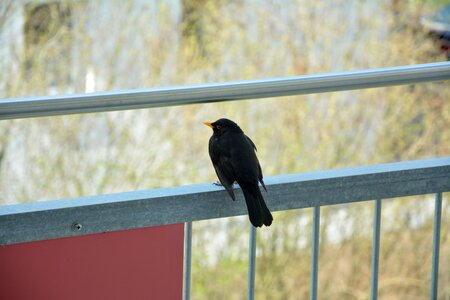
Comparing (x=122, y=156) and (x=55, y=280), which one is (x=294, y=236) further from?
(x=55, y=280)

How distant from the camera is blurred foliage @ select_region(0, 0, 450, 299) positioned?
8297mm

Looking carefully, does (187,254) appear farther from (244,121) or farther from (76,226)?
(244,121)

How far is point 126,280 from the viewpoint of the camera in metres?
2.17

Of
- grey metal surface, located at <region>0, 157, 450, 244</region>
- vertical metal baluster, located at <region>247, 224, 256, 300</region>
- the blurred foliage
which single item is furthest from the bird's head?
the blurred foliage

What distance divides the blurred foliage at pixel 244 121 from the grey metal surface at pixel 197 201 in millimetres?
5782

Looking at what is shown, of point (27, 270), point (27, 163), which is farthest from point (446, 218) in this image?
point (27, 270)

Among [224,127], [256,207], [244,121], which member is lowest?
[256,207]

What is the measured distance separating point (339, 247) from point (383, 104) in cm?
153

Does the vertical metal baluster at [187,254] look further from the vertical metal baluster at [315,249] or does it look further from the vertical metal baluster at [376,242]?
the vertical metal baluster at [376,242]

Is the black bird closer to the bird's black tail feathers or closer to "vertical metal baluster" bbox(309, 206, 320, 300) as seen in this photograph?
the bird's black tail feathers

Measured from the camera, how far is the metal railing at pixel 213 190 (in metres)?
2.06

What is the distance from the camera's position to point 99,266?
6.99 ft

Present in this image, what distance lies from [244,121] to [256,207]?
6.60 meters

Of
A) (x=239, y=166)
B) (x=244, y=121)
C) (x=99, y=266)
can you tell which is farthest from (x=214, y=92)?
(x=244, y=121)
